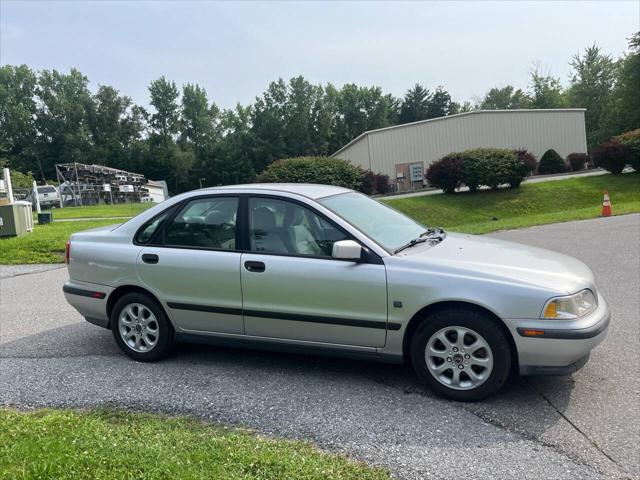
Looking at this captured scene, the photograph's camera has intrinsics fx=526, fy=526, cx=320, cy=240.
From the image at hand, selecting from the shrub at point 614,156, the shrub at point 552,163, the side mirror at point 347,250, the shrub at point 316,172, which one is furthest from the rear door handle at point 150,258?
the shrub at point 552,163

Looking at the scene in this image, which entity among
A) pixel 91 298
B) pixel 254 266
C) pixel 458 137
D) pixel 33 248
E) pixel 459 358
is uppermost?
pixel 458 137

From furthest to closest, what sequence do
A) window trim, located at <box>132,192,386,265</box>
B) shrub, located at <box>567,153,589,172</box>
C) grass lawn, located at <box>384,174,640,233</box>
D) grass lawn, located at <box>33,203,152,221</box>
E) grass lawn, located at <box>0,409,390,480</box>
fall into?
shrub, located at <box>567,153,589,172</box>, grass lawn, located at <box>33,203,152,221</box>, grass lawn, located at <box>384,174,640,233</box>, window trim, located at <box>132,192,386,265</box>, grass lawn, located at <box>0,409,390,480</box>

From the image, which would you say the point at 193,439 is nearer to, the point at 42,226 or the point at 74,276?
the point at 74,276

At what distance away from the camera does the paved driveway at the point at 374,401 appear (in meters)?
3.09

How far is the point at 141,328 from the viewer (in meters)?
4.73

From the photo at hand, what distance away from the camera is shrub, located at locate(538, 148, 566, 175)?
3450 centimetres

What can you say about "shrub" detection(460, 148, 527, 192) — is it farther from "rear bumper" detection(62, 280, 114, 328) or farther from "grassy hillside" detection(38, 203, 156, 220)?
"rear bumper" detection(62, 280, 114, 328)

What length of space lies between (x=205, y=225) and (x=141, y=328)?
1108 millimetres

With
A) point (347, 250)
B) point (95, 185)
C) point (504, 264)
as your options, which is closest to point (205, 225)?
point (347, 250)

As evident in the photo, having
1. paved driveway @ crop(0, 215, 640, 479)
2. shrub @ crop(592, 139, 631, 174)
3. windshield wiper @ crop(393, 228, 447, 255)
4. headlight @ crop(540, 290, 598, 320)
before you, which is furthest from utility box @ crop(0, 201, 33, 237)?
shrub @ crop(592, 139, 631, 174)

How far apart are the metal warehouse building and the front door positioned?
32790 millimetres

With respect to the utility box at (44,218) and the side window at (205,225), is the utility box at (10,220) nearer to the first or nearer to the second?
the utility box at (44,218)

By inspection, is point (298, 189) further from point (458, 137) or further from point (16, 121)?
point (16, 121)

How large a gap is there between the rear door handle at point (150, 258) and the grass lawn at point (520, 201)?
15.4 m
